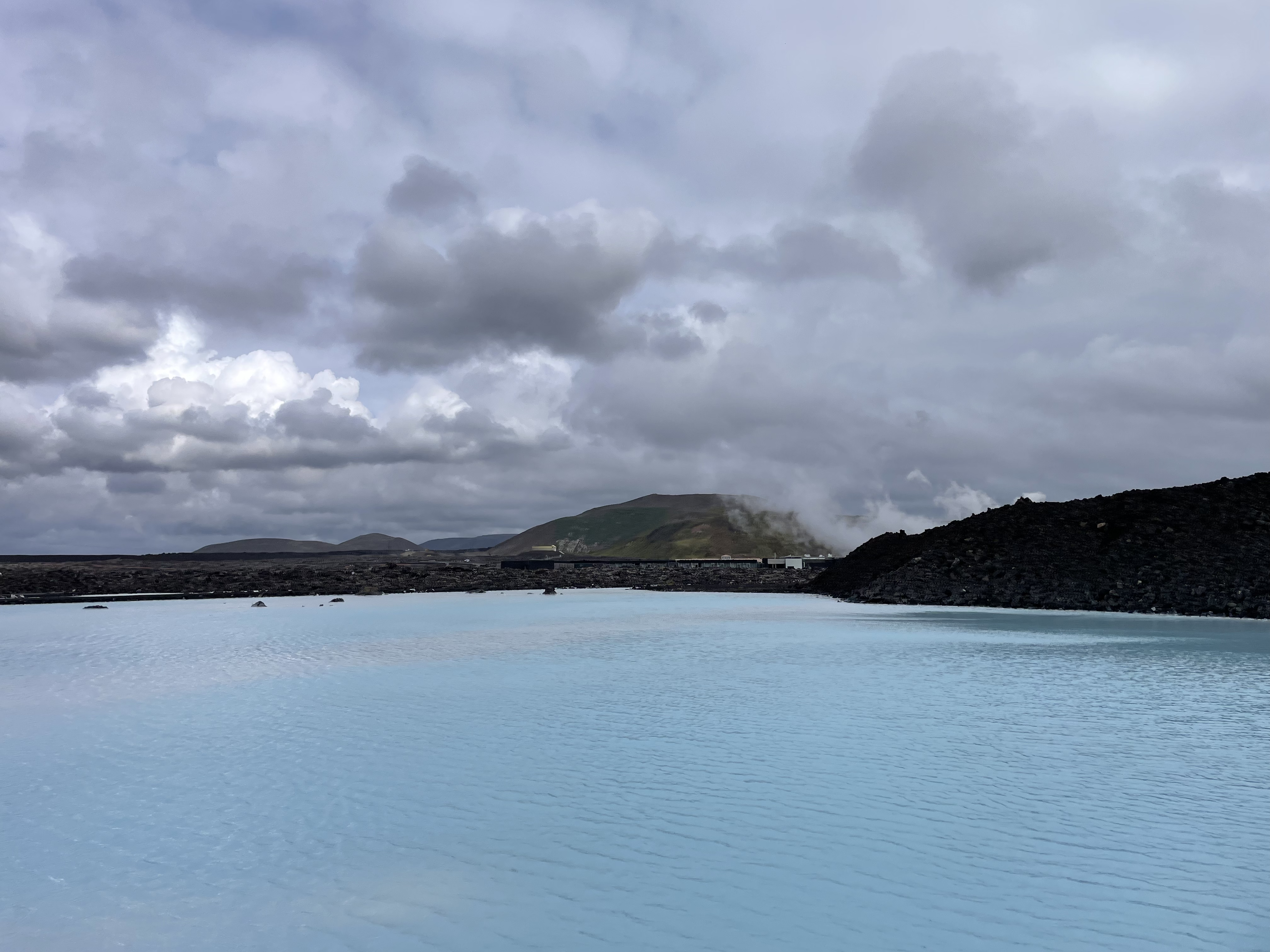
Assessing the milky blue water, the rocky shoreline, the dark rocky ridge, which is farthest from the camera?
the rocky shoreline

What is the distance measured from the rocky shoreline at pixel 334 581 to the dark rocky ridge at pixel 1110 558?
24439 millimetres

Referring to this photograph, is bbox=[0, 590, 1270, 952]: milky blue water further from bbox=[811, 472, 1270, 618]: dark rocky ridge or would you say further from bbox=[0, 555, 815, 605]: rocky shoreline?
bbox=[0, 555, 815, 605]: rocky shoreline

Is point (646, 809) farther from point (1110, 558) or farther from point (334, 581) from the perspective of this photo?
point (334, 581)

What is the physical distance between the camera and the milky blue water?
25.8 feet

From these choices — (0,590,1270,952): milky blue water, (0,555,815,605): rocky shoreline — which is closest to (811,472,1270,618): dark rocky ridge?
(0,555,815,605): rocky shoreline

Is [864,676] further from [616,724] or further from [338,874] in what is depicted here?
[338,874]

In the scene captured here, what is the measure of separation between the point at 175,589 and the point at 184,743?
89.0 metres

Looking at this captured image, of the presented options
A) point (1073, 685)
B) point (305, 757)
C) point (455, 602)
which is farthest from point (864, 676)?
point (455, 602)

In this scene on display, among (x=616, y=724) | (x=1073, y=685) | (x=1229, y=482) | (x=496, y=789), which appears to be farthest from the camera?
(x=1229, y=482)

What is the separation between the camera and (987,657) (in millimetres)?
27781

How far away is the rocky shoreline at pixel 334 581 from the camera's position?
88500mm

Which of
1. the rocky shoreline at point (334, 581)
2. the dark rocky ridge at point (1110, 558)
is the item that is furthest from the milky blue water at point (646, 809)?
the rocky shoreline at point (334, 581)

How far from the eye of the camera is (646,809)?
11.4 metres

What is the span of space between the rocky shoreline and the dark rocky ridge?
2444 centimetres
